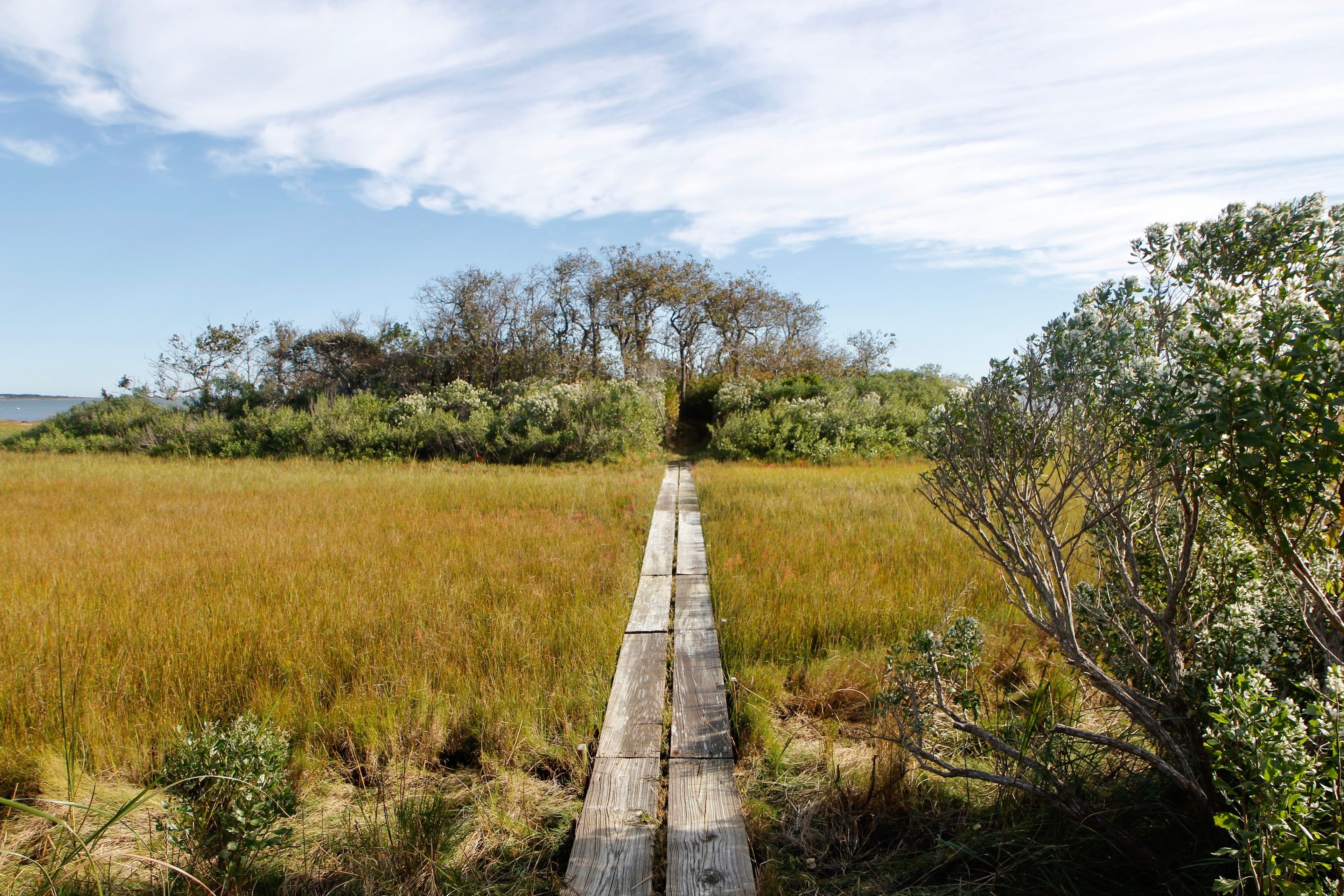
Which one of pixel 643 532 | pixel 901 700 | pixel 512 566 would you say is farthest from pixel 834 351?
pixel 901 700

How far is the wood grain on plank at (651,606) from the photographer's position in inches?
179

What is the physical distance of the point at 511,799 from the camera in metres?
2.66

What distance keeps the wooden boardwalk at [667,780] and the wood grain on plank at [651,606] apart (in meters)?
0.02

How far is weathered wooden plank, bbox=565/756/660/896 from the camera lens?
83.8 inches

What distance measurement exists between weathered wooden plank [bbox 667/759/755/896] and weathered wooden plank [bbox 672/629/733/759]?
0.32 feet

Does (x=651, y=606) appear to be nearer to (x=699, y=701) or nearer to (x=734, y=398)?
(x=699, y=701)

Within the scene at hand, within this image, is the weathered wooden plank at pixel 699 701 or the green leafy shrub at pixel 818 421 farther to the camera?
the green leafy shrub at pixel 818 421

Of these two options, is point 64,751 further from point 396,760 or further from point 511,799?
point 511,799

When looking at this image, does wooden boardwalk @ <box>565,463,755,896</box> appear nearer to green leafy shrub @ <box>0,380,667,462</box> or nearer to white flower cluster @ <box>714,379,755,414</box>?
green leafy shrub @ <box>0,380,667,462</box>

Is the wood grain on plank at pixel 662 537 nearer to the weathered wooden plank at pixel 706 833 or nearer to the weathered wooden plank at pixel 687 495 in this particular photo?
the weathered wooden plank at pixel 687 495

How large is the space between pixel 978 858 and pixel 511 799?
5.62 ft

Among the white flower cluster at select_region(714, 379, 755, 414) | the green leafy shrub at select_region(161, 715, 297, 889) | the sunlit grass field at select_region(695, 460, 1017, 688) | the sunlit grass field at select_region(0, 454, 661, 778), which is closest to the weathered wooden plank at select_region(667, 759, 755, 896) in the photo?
the sunlit grass field at select_region(0, 454, 661, 778)

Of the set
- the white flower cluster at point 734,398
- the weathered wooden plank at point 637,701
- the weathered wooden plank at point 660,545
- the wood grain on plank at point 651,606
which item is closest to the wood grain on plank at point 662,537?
the weathered wooden plank at point 660,545

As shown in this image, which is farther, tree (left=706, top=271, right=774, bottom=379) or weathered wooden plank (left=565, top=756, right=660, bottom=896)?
tree (left=706, top=271, right=774, bottom=379)
